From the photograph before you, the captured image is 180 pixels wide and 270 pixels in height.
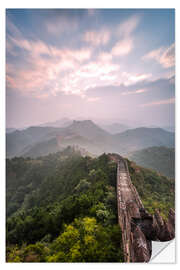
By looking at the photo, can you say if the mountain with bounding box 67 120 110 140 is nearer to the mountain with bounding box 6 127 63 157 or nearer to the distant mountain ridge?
the distant mountain ridge

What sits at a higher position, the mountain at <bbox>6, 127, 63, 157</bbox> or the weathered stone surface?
the mountain at <bbox>6, 127, 63, 157</bbox>

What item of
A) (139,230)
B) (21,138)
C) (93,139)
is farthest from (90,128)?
(21,138)

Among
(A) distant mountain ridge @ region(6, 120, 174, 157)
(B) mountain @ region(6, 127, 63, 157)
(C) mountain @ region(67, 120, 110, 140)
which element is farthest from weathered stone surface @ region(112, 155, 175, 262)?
(C) mountain @ region(67, 120, 110, 140)

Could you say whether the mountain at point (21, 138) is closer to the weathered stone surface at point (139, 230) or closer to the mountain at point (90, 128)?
the weathered stone surface at point (139, 230)

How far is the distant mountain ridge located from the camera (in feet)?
29.6

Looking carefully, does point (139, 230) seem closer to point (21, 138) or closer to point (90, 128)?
point (90, 128)

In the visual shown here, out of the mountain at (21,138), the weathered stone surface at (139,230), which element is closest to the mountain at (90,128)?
→ the mountain at (21,138)

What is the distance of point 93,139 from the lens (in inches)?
1160

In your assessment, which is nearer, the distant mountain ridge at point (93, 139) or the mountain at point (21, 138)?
the mountain at point (21, 138)

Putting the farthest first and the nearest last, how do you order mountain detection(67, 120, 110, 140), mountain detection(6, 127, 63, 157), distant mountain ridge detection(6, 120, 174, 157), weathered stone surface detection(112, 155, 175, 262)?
mountain detection(67, 120, 110, 140) → distant mountain ridge detection(6, 120, 174, 157) → mountain detection(6, 127, 63, 157) → weathered stone surface detection(112, 155, 175, 262)

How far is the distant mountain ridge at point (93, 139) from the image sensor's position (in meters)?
9.04

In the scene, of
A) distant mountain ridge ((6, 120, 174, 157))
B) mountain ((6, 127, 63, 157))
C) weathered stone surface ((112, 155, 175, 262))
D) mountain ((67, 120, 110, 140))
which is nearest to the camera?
weathered stone surface ((112, 155, 175, 262))
